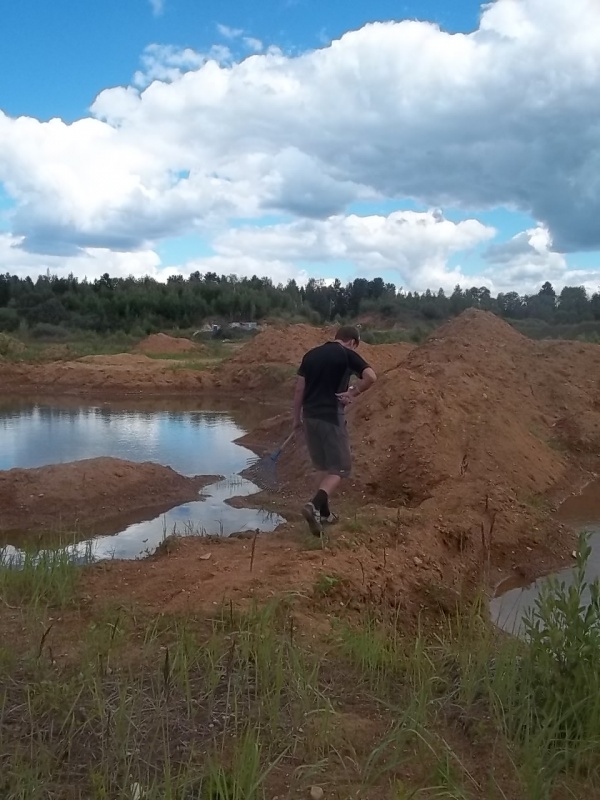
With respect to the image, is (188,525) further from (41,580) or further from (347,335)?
(41,580)

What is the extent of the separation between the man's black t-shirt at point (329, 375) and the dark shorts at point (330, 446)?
62 millimetres

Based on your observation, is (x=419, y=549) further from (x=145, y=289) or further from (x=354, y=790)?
(x=145, y=289)

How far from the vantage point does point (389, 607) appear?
18.7 feet

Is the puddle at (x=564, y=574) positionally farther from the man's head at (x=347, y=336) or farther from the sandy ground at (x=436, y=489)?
the man's head at (x=347, y=336)

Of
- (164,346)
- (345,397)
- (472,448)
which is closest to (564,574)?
(345,397)

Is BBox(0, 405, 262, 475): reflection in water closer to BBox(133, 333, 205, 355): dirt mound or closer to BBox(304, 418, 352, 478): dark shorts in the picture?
BBox(304, 418, 352, 478): dark shorts

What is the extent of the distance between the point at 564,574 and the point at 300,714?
4.85 metres

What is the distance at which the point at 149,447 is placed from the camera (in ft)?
46.4

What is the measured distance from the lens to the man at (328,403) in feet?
22.4

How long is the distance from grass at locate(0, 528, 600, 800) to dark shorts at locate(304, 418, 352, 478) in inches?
106

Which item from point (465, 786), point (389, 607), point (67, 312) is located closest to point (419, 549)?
point (389, 607)

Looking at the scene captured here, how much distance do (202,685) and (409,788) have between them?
1.07m

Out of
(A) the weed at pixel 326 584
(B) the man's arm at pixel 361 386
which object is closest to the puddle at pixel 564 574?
(A) the weed at pixel 326 584

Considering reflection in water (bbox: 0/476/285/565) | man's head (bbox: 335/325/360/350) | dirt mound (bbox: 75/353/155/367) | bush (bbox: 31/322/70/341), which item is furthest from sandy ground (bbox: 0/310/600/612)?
bush (bbox: 31/322/70/341)
